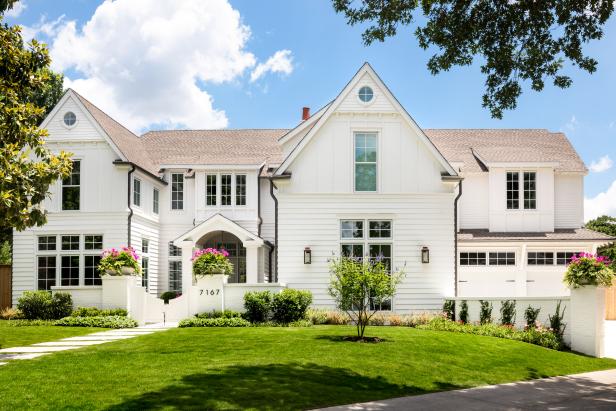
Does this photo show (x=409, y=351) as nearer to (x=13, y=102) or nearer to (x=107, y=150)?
(x=13, y=102)

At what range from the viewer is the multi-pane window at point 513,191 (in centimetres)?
2914

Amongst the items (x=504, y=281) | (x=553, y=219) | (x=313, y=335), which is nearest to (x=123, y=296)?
(x=313, y=335)

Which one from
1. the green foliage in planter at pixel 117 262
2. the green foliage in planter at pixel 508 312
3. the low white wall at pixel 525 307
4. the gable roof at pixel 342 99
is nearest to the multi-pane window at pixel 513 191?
the gable roof at pixel 342 99

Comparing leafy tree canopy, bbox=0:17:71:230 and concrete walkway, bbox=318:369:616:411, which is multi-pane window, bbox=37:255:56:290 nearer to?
leafy tree canopy, bbox=0:17:71:230

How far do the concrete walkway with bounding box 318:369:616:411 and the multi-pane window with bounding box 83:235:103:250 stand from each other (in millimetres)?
18507

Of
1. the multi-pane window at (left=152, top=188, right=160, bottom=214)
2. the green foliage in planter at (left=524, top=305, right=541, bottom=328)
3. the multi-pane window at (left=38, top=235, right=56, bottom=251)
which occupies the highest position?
the multi-pane window at (left=152, top=188, right=160, bottom=214)

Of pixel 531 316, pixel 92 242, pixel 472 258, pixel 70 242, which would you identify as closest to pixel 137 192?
pixel 92 242

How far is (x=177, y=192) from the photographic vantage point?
98.3 ft

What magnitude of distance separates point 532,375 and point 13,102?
13331 millimetres

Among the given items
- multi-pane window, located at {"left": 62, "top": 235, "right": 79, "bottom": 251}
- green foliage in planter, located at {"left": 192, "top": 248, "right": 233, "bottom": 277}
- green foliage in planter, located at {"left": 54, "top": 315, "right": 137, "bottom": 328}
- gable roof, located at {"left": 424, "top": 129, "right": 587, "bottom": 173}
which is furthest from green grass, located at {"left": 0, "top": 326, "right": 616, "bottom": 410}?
gable roof, located at {"left": 424, "top": 129, "right": 587, "bottom": 173}

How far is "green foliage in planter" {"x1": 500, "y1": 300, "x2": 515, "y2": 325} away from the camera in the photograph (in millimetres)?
19547

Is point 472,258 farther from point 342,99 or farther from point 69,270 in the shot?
point 69,270

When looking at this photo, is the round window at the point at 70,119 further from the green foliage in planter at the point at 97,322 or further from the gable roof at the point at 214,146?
the green foliage in planter at the point at 97,322

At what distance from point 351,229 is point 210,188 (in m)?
9.04
